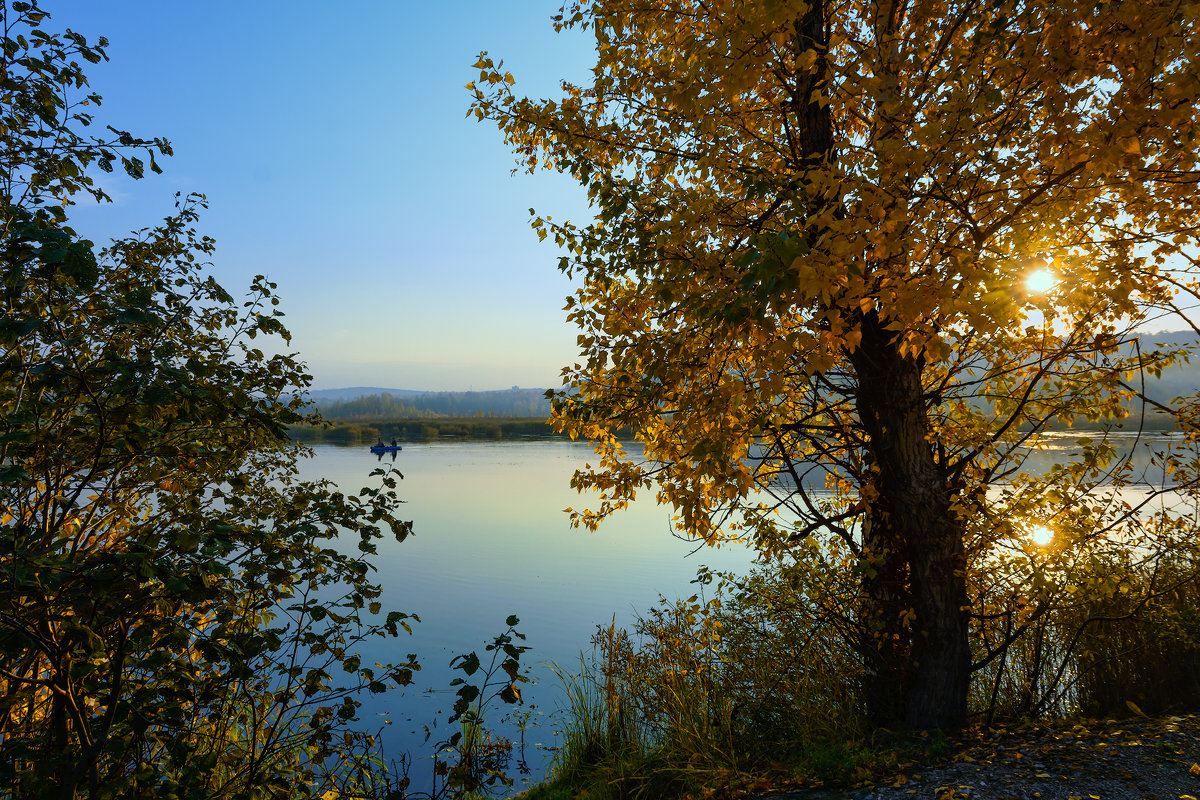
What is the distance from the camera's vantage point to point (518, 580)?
40.2ft

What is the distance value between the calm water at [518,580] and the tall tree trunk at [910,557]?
153 centimetres

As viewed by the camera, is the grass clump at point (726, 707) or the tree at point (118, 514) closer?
the tree at point (118, 514)

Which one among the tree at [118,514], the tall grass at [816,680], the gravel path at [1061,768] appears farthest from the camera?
the tall grass at [816,680]

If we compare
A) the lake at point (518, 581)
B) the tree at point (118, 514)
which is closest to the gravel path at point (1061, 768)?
the lake at point (518, 581)

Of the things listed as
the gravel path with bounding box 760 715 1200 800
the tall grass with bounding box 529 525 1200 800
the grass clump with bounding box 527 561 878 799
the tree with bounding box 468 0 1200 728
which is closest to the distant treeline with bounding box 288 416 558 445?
the grass clump with bounding box 527 561 878 799

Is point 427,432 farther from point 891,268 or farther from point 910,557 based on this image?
point 891,268

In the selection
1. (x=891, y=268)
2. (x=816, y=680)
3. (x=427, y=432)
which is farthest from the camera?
(x=427, y=432)

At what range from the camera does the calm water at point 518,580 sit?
7.67m

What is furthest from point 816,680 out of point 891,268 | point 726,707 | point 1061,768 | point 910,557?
point 891,268

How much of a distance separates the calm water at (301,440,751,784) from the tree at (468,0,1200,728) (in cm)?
157

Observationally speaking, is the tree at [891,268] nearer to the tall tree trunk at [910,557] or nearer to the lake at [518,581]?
the tall tree trunk at [910,557]

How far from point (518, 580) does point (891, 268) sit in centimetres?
1042

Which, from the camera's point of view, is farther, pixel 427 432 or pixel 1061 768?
pixel 427 432

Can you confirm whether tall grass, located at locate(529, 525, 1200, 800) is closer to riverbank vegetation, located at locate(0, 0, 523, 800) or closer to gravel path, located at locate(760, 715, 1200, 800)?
gravel path, located at locate(760, 715, 1200, 800)
